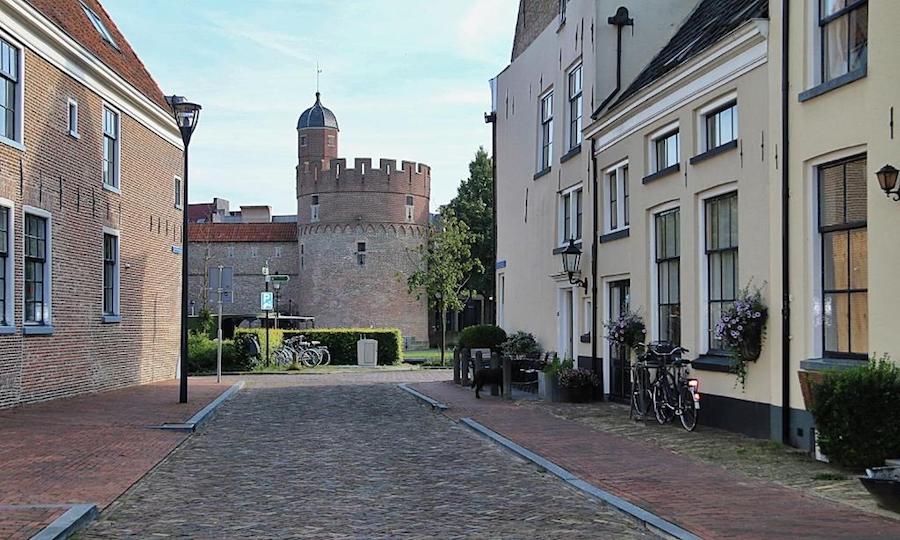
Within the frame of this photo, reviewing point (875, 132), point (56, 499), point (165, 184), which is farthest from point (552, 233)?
point (56, 499)

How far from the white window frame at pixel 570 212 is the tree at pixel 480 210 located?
40.8 metres

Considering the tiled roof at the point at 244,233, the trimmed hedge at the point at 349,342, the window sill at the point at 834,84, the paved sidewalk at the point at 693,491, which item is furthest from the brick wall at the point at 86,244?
the tiled roof at the point at 244,233

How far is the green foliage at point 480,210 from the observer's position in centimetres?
6469

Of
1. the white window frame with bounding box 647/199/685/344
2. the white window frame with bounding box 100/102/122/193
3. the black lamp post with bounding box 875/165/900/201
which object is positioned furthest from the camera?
the white window frame with bounding box 100/102/122/193

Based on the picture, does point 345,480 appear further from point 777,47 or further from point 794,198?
point 777,47

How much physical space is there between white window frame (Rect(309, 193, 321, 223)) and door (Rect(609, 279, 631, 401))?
46690 millimetres

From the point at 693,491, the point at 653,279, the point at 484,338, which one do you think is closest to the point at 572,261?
the point at 653,279

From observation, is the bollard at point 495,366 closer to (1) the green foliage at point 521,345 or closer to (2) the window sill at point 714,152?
(1) the green foliage at point 521,345

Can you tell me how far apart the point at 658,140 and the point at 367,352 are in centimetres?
2475

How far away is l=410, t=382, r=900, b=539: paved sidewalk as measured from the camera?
757 cm

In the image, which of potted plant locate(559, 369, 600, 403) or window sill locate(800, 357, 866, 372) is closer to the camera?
window sill locate(800, 357, 866, 372)

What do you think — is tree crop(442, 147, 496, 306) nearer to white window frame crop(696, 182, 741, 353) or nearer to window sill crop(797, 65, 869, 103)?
white window frame crop(696, 182, 741, 353)

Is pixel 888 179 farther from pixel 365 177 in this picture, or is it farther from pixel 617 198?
pixel 365 177

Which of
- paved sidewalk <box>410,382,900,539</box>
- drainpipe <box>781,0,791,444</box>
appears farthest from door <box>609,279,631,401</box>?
drainpipe <box>781,0,791,444</box>
